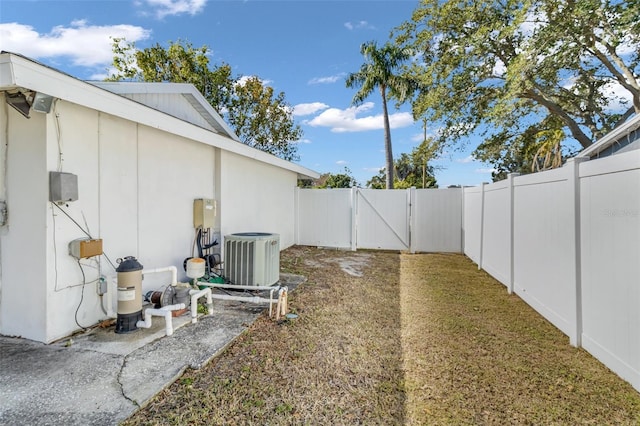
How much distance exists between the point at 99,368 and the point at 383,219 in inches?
306

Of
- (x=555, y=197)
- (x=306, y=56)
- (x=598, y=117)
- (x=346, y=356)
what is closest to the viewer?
(x=346, y=356)

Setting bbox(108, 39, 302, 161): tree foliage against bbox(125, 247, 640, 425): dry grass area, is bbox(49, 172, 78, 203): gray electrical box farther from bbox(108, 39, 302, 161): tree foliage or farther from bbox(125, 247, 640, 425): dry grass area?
bbox(108, 39, 302, 161): tree foliage

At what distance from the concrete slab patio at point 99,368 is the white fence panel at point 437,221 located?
21.8ft

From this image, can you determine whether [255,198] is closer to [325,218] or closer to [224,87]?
[325,218]

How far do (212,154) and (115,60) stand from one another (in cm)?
1571

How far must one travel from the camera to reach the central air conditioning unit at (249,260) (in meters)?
4.59

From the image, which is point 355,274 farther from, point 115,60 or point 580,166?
point 115,60

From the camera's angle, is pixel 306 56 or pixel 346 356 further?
pixel 306 56

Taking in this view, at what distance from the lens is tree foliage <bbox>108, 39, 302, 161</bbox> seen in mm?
16344

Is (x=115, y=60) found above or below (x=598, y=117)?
above

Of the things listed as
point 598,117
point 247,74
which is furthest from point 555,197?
point 247,74

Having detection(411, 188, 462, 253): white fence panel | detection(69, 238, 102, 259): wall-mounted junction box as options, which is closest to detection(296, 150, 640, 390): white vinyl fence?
detection(411, 188, 462, 253): white fence panel

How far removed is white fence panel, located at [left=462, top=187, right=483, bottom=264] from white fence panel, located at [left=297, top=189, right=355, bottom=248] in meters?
3.10

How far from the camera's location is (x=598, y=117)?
1120 centimetres
